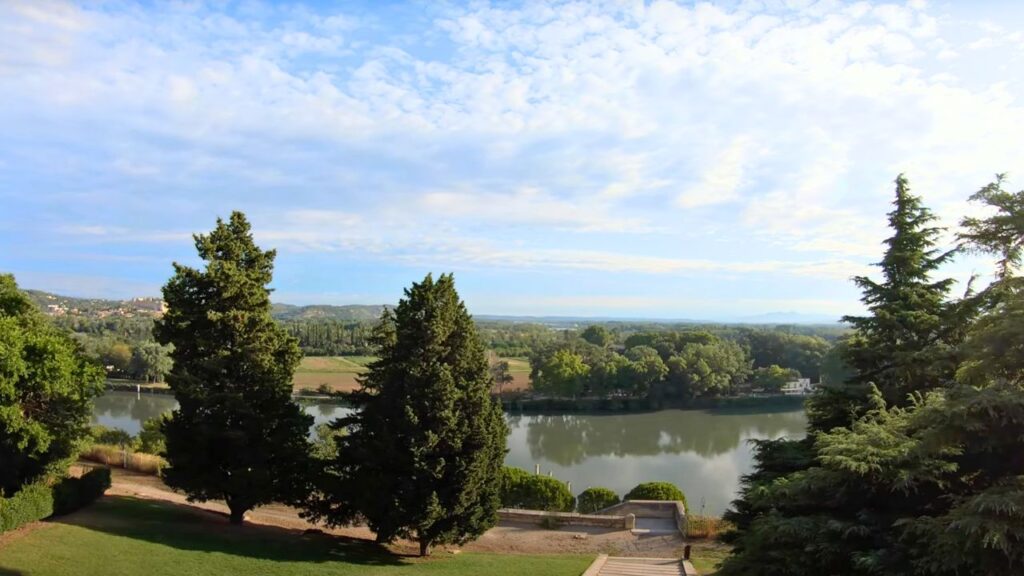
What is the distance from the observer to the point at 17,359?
12258mm

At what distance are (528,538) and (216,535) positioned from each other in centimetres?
779

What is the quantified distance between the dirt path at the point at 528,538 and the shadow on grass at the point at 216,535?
1.10 meters

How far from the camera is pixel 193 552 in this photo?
1157cm

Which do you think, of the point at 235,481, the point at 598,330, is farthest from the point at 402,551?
the point at 598,330

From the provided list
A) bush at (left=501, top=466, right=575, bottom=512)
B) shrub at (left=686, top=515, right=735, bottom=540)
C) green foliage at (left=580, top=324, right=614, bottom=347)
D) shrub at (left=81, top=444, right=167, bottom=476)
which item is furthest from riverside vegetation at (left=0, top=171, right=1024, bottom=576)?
green foliage at (left=580, top=324, right=614, bottom=347)

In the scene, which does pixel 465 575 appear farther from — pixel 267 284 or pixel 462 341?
pixel 267 284

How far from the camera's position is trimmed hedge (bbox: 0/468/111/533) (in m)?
11.6

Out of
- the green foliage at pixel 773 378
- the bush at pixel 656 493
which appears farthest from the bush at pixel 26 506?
the green foliage at pixel 773 378

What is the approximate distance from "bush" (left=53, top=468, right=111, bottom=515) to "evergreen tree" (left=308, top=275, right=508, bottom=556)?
16.8ft

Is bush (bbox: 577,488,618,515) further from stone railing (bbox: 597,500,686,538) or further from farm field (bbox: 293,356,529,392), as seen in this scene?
farm field (bbox: 293,356,529,392)

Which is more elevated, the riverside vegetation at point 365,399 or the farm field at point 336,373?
the riverside vegetation at point 365,399

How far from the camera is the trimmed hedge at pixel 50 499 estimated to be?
11.6 m

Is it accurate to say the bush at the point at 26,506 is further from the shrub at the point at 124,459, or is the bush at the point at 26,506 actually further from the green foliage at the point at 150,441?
the green foliage at the point at 150,441

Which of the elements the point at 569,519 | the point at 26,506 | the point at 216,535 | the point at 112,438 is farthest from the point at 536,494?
the point at 112,438
